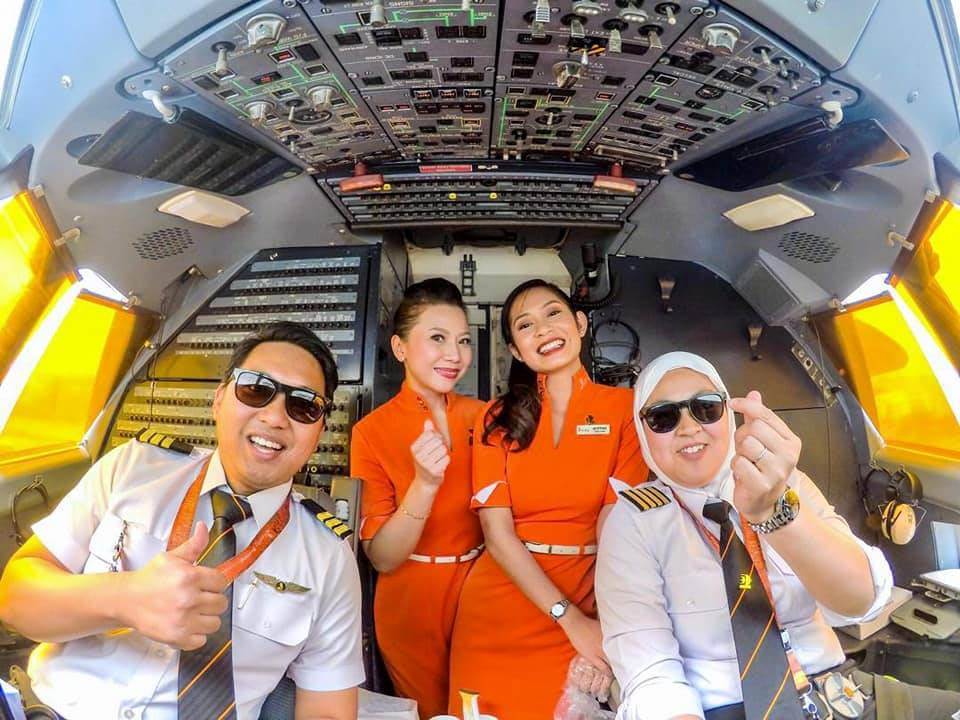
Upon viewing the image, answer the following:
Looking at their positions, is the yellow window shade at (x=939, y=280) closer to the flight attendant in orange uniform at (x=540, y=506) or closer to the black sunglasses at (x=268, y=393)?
the flight attendant in orange uniform at (x=540, y=506)

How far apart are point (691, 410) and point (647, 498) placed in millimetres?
257

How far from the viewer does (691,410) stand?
1217 millimetres

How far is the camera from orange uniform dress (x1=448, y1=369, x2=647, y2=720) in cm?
149

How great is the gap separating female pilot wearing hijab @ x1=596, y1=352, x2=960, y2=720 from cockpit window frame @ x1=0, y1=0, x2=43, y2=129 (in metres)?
1.50

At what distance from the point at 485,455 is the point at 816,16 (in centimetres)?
130

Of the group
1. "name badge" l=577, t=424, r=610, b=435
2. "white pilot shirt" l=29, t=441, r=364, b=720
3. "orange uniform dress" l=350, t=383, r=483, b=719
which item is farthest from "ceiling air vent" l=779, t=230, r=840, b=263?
"white pilot shirt" l=29, t=441, r=364, b=720

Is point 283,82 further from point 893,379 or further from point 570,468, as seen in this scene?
point 893,379

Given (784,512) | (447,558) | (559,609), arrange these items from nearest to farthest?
(784,512) → (559,609) → (447,558)

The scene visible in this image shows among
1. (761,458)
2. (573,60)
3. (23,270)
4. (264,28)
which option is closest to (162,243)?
(23,270)

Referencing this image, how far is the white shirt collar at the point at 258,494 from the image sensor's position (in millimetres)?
1271

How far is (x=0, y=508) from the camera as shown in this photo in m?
1.15

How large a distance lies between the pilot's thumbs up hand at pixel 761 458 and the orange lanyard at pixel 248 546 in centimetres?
106

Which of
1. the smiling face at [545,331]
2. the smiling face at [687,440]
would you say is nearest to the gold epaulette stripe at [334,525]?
the smiling face at [545,331]

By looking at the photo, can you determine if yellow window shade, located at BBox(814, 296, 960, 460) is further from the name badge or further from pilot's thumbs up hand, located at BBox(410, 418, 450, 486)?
pilot's thumbs up hand, located at BBox(410, 418, 450, 486)
